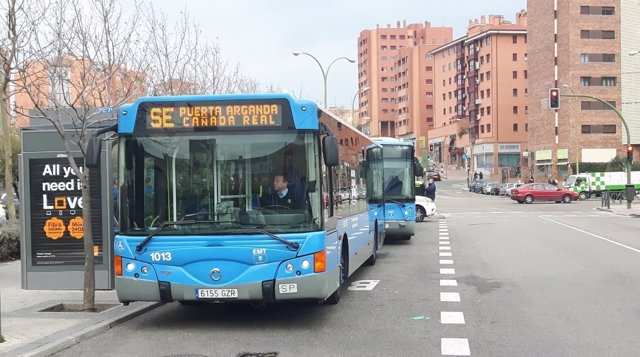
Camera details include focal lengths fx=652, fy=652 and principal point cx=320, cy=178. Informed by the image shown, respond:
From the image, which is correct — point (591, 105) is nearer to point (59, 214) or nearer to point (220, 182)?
point (59, 214)

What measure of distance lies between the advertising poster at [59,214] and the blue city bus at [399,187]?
998 cm

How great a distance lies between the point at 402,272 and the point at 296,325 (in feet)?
17.6

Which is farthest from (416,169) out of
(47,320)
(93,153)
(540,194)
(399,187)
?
(540,194)

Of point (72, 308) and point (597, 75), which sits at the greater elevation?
point (597, 75)

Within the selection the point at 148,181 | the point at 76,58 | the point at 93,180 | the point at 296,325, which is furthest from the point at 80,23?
the point at 296,325

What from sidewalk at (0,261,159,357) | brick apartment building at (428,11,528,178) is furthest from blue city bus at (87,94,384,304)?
brick apartment building at (428,11,528,178)

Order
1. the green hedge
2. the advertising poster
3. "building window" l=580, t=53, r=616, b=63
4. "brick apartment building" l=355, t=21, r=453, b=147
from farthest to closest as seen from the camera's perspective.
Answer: "brick apartment building" l=355, t=21, r=453, b=147
"building window" l=580, t=53, r=616, b=63
the green hedge
the advertising poster

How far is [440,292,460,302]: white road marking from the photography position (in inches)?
382

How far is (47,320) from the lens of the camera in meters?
8.22

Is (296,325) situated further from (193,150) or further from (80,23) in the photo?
(80,23)

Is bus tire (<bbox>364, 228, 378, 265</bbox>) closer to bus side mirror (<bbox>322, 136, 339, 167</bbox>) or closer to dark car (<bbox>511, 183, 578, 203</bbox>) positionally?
bus side mirror (<bbox>322, 136, 339, 167</bbox>)

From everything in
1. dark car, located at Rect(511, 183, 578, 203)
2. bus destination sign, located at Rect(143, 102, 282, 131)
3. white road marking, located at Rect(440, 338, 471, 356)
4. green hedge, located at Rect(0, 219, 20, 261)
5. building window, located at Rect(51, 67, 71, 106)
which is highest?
building window, located at Rect(51, 67, 71, 106)

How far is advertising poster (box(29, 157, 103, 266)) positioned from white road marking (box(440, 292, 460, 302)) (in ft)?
16.9

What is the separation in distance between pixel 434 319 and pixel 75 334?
14.2ft
